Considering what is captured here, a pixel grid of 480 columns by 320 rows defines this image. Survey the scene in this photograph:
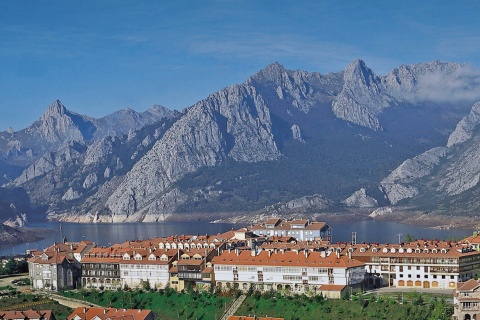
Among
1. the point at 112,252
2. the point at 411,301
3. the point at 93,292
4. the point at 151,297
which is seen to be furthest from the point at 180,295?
the point at 411,301

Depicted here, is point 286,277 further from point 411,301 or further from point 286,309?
point 411,301

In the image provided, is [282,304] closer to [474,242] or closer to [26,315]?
[26,315]

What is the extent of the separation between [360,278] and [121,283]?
23.0m

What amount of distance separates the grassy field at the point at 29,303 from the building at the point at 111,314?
272 inches

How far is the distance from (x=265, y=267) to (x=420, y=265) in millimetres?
13028

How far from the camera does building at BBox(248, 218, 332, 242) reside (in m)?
111

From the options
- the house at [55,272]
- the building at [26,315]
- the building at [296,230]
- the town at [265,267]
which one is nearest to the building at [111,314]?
the building at [26,315]

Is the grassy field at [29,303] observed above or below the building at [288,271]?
below

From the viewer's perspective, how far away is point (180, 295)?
74.9 metres

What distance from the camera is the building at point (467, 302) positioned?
192 feet

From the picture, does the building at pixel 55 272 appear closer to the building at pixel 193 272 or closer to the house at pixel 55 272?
the house at pixel 55 272

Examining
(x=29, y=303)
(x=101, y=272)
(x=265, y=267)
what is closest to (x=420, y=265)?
(x=265, y=267)

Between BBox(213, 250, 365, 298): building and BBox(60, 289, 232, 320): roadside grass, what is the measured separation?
11.0 feet

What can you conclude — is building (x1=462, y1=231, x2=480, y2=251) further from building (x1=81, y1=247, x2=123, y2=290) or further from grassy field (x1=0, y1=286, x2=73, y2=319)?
grassy field (x1=0, y1=286, x2=73, y2=319)
